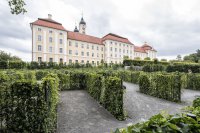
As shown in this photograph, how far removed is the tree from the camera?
22.2 feet

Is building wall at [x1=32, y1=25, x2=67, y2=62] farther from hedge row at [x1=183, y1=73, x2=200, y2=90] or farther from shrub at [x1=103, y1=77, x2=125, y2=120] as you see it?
shrub at [x1=103, y1=77, x2=125, y2=120]

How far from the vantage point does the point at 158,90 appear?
10102 millimetres

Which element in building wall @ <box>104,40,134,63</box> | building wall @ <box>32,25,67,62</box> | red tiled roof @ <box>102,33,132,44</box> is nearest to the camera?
building wall @ <box>32,25,67,62</box>

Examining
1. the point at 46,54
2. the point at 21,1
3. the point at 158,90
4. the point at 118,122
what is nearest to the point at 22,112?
the point at 118,122

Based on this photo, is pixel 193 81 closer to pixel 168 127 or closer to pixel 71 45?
pixel 168 127

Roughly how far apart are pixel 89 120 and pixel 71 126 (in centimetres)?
88

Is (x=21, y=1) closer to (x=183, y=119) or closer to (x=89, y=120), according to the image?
(x=89, y=120)

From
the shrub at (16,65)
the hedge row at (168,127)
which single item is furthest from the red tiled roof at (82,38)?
the hedge row at (168,127)

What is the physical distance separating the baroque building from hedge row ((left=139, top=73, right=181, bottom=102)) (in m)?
35.2

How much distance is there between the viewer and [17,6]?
6.86 metres

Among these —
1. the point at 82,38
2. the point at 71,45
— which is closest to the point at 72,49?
the point at 71,45

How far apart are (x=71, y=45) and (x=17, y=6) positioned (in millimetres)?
40670

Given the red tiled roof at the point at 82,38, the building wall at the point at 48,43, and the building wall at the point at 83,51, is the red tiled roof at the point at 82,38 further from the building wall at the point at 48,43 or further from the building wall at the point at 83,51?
the building wall at the point at 48,43

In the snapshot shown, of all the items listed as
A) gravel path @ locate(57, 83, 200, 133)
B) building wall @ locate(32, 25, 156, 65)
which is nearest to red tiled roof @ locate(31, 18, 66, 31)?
building wall @ locate(32, 25, 156, 65)
